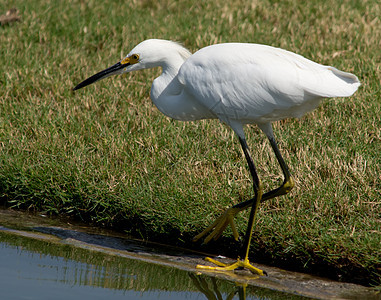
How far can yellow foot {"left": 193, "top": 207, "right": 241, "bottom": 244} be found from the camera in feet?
14.4

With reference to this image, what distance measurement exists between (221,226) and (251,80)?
3.43ft

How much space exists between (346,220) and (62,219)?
7.03 ft

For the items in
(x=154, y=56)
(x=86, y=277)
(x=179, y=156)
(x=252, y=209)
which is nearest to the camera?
(x=86, y=277)

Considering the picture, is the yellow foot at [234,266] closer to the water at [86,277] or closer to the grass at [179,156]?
the water at [86,277]

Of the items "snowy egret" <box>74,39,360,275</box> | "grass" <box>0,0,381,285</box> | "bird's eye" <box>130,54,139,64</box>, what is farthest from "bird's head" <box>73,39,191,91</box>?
"grass" <box>0,0,381,285</box>

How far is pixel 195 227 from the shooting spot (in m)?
4.57

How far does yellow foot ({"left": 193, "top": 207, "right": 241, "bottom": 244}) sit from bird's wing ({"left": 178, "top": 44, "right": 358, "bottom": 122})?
69 centimetres

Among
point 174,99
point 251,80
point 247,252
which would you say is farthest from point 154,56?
point 247,252

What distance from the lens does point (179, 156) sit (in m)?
5.24

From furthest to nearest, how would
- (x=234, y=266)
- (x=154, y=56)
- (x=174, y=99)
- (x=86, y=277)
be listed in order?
(x=154, y=56) < (x=174, y=99) < (x=234, y=266) < (x=86, y=277)

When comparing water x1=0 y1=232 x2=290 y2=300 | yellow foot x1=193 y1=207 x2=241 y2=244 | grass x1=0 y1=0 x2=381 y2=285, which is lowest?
water x1=0 y1=232 x2=290 y2=300

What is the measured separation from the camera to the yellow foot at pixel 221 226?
438 centimetres

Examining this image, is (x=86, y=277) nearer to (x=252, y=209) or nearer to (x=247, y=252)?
(x=247, y=252)

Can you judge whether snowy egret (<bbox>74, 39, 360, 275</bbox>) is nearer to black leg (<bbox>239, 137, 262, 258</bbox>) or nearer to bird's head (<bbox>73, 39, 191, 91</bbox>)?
black leg (<bbox>239, 137, 262, 258</bbox>)
